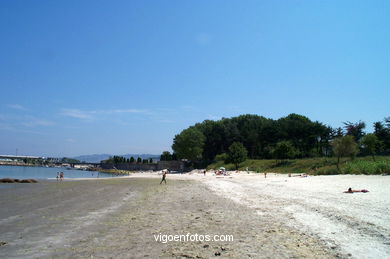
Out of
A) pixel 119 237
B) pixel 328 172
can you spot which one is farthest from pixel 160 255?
pixel 328 172

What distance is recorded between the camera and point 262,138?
95125 millimetres

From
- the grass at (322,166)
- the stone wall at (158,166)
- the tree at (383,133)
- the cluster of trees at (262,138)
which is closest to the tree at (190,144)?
the cluster of trees at (262,138)

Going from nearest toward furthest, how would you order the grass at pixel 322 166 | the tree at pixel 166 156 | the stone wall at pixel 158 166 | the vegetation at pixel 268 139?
the grass at pixel 322 166, the vegetation at pixel 268 139, the stone wall at pixel 158 166, the tree at pixel 166 156

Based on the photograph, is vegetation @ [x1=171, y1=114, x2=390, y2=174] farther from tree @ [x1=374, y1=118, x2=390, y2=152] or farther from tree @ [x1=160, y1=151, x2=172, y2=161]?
tree @ [x1=160, y1=151, x2=172, y2=161]

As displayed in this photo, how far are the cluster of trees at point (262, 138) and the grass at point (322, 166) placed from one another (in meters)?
2.95

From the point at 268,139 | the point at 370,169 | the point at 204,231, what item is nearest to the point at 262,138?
the point at 268,139

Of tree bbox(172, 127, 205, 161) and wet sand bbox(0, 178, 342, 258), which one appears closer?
wet sand bbox(0, 178, 342, 258)

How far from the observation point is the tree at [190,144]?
323 ft

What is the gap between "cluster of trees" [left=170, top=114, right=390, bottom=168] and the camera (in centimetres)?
7344

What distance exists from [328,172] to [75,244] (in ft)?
112

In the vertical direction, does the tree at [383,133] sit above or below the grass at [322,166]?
above

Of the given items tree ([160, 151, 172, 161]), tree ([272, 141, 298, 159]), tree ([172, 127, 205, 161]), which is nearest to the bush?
tree ([272, 141, 298, 159])

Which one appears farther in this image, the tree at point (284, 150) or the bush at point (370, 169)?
the tree at point (284, 150)

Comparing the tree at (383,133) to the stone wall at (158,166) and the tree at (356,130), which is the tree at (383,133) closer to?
the tree at (356,130)
